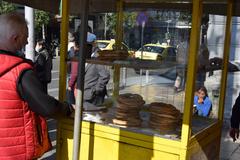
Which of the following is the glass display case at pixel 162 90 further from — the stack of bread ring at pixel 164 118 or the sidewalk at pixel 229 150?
the sidewalk at pixel 229 150

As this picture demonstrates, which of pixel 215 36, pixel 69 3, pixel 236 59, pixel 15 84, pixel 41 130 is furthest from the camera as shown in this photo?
pixel 236 59

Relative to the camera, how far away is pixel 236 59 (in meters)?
7.27

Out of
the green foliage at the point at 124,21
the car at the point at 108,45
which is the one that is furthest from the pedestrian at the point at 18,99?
the green foliage at the point at 124,21

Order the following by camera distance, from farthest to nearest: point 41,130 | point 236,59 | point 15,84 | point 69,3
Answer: point 236,59 → point 69,3 → point 41,130 → point 15,84

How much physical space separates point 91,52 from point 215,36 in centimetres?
103

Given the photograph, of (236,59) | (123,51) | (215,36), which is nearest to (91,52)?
(123,51)

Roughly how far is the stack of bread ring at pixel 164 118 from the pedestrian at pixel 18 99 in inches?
30.8

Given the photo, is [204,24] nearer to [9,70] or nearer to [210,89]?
[210,89]

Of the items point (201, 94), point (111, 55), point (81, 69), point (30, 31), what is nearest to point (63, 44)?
point (111, 55)

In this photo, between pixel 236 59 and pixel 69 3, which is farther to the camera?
pixel 236 59

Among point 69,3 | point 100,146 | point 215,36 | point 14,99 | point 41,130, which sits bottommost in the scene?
point 100,146

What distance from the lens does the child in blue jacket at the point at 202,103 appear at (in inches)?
110

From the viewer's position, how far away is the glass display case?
8.87 feet

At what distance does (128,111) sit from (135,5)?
1001mm
